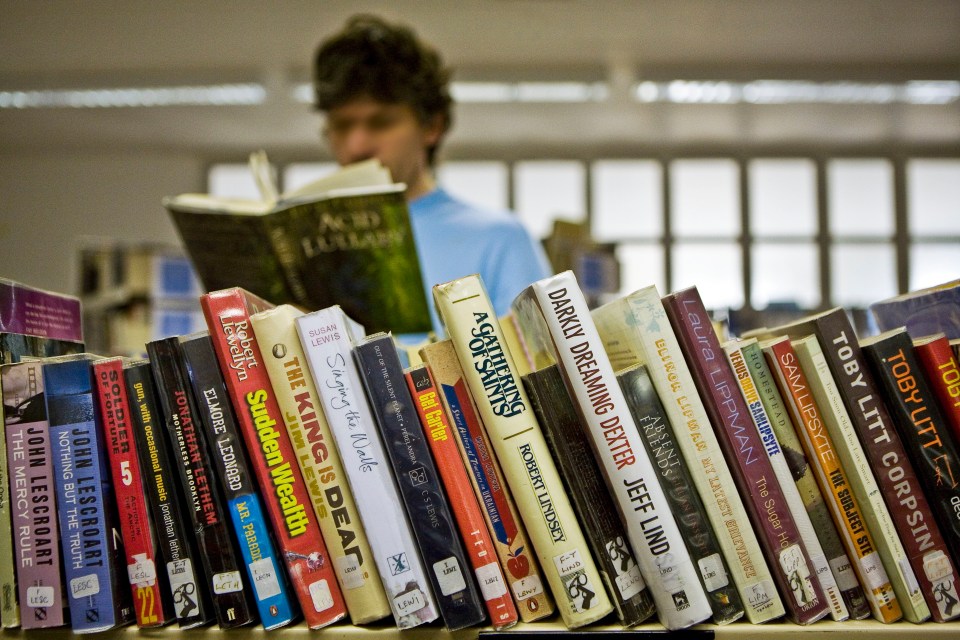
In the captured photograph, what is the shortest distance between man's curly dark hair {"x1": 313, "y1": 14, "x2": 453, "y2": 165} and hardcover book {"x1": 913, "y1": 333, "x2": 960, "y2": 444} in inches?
39.8

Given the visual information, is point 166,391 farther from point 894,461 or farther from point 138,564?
point 894,461

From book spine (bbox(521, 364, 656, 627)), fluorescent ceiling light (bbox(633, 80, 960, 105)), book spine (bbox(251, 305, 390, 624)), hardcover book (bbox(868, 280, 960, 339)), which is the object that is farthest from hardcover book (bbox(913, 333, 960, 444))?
fluorescent ceiling light (bbox(633, 80, 960, 105))

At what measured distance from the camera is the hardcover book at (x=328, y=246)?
93 centimetres

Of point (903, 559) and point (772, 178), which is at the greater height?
point (772, 178)

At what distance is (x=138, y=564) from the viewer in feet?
2.06

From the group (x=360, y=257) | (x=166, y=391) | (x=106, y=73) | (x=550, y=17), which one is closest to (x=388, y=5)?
(x=550, y=17)

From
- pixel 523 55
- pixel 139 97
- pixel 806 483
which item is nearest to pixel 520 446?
pixel 806 483

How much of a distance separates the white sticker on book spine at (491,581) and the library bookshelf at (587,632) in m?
0.03

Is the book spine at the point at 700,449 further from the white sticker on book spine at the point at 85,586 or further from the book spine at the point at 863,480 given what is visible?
the white sticker on book spine at the point at 85,586

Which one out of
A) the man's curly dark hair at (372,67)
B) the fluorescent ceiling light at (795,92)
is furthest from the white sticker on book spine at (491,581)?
the fluorescent ceiling light at (795,92)

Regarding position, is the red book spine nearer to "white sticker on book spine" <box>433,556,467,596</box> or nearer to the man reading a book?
"white sticker on book spine" <box>433,556,467,596</box>

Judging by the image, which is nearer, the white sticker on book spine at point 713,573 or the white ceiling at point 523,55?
the white sticker on book spine at point 713,573

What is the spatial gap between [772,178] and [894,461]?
7.32 m

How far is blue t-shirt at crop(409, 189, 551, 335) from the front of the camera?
1291 mm
